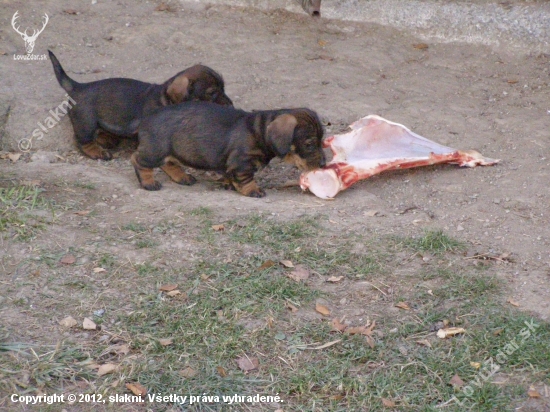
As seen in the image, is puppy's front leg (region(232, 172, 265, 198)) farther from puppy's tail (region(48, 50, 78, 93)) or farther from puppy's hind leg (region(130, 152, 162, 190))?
puppy's tail (region(48, 50, 78, 93))

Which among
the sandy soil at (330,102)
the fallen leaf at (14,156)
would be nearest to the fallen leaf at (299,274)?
the sandy soil at (330,102)

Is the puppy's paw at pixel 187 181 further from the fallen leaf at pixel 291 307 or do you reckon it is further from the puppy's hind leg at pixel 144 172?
the fallen leaf at pixel 291 307

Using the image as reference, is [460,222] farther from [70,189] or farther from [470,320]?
[70,189]

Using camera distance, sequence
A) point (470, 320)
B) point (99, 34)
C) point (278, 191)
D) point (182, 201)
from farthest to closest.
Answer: point (99, 34) < point (278, 191) < point (182, 201) < point (470, 320)

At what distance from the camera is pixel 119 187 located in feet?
21.3

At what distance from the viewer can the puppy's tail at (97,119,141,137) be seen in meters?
7.23

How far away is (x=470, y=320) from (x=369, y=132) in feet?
8.46

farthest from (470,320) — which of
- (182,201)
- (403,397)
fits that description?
(182,201)

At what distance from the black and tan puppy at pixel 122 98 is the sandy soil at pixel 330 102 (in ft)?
1.08

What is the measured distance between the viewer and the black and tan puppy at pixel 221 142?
254 inches

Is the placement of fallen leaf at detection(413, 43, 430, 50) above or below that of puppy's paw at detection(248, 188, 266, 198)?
above

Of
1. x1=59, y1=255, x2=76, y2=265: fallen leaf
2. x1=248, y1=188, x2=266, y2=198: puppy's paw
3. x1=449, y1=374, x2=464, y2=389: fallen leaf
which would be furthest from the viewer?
x1=248, y1=188, x2=266, y2=198: puppy's paw

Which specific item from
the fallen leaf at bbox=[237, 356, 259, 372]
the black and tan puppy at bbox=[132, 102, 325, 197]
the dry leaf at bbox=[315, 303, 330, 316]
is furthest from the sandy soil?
the fallen leaf at bbox=[237, 356, 259, 372]

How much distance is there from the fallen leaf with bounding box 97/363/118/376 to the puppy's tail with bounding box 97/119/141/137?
3.36m
